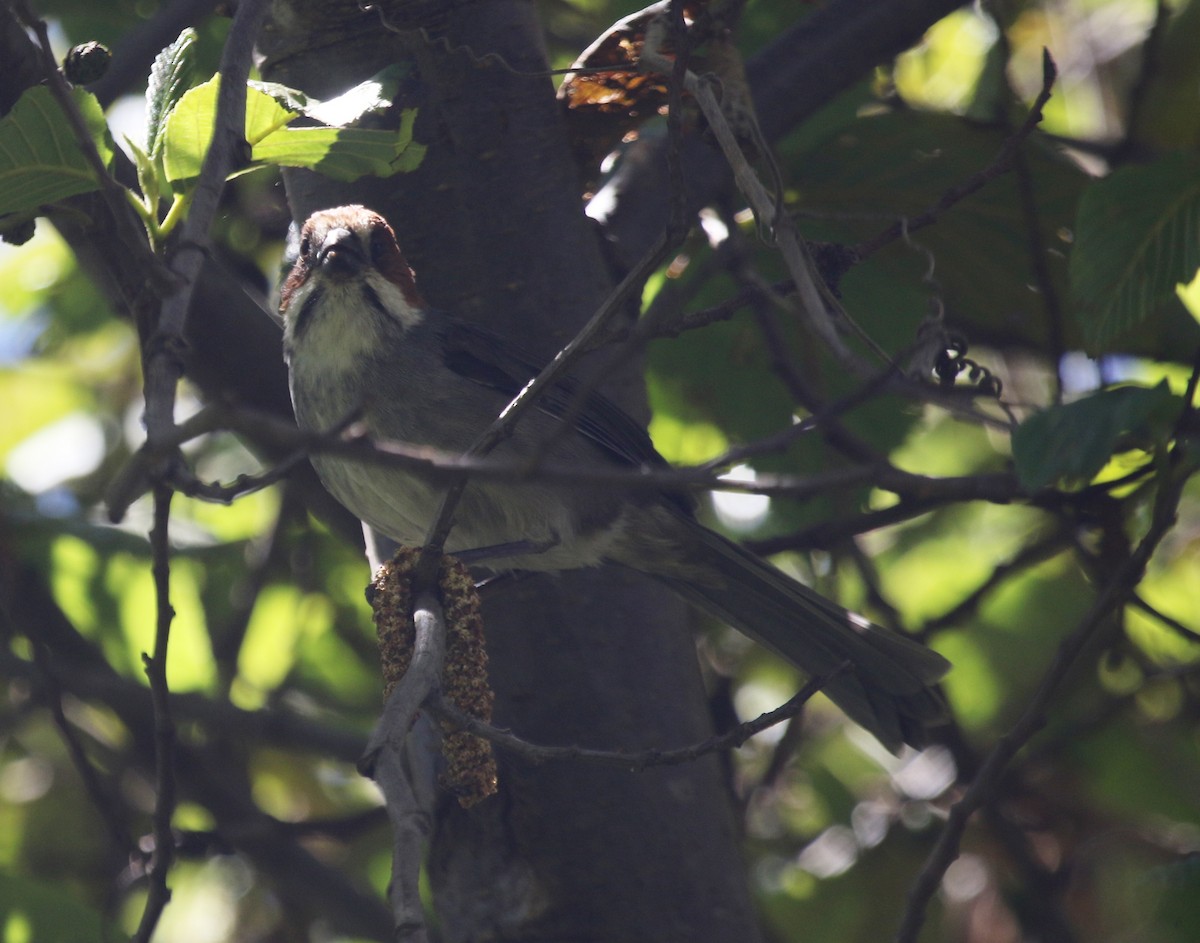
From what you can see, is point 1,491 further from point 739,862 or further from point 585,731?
point 739,862

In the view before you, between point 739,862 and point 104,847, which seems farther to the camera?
point 104,847

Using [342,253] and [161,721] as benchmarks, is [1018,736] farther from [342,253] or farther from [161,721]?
[342,253]

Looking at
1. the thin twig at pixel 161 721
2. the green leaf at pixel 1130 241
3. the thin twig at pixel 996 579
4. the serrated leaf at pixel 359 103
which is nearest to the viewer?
the thin twig at pixel 161 721

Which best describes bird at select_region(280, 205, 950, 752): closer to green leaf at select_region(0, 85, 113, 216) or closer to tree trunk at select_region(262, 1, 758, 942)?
tree trunk at select_region(262, 1, 758, 942)

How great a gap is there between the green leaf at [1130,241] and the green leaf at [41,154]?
2.26 m

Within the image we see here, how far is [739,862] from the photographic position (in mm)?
3193

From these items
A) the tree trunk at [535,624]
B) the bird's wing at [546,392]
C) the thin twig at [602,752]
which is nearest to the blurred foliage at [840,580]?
the bird's wing at [546,392]

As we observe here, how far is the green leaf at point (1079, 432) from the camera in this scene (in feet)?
7.68

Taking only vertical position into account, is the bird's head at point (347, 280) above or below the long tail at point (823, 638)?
above

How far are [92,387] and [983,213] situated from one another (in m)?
3.86

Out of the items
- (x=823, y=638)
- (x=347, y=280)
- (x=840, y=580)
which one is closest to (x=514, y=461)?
(x=347, y=280)

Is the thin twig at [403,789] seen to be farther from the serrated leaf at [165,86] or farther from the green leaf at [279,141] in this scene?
the serrated leaf at [165,86]

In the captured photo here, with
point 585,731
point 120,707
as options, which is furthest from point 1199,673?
point 120,707

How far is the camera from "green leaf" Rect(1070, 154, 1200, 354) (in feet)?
10.5
